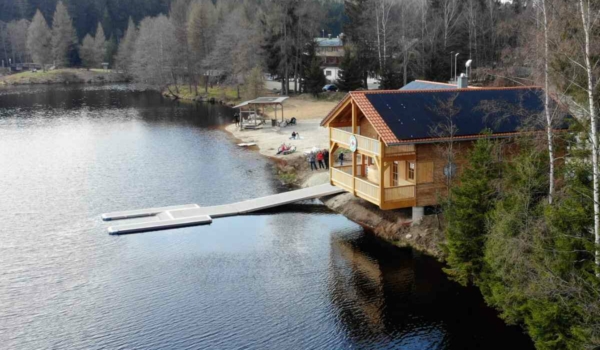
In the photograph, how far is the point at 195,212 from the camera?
36.0 meters

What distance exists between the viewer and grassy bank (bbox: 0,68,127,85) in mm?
140500

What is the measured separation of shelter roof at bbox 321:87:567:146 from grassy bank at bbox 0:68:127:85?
400 feet

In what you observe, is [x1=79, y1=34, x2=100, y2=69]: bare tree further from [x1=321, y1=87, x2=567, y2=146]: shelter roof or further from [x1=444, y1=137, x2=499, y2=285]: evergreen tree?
[x1=444, y1=137, x2=499, y2=285]: evergreen tree

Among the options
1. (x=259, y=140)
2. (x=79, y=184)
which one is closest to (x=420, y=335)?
(x=79, y=184)

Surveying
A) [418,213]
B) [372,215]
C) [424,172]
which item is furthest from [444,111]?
[372,215]

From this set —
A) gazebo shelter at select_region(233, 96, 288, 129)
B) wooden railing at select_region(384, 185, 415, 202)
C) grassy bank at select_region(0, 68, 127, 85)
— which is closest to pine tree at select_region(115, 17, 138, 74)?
grassy bank at select_region(0, 68, 127, 85)

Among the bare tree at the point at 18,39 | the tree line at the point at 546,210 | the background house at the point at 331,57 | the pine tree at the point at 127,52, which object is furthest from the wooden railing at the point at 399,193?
the bare tree at the point at 18,39

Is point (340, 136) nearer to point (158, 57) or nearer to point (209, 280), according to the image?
point (209, 280)

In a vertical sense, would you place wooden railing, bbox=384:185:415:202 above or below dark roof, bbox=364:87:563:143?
below

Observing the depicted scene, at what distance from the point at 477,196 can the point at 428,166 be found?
770 centimetres

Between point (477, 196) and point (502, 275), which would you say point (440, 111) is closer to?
point (477, 196)

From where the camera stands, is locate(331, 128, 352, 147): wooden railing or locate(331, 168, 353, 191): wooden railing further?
locate(331, 168, 353, 191): wooden railing

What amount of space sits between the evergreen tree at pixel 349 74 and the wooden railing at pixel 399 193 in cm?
5593

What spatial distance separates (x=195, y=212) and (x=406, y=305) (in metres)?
15.3
